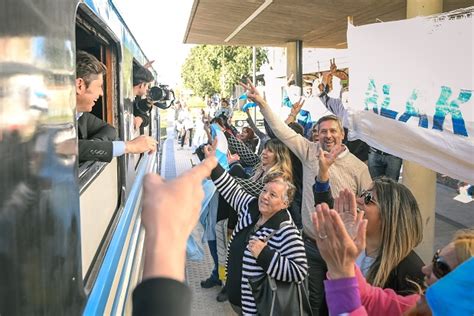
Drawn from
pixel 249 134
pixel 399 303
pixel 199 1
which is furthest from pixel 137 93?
pixel 399 303

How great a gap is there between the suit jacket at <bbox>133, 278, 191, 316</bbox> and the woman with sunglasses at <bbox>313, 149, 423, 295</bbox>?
5.24 ft

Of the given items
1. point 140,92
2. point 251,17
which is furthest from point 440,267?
point 251,17

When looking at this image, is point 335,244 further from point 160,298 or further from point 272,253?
point 272,253

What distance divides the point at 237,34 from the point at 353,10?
3.45 m

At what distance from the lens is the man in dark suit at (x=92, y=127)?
222 cm

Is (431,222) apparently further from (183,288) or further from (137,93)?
(183,288)

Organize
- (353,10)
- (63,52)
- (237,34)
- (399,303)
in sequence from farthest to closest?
(237,34), (353,10), (399,303), (63,52)

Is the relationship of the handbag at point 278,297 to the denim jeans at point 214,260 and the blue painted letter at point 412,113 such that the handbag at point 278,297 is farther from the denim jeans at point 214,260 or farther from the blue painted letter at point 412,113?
the denim jeans at point 214,260

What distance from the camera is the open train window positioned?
2.01 meters

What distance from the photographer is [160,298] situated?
29.5 inches

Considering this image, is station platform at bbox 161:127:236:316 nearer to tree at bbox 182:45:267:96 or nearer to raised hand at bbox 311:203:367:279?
raised hand at bbox 311:203:367:279

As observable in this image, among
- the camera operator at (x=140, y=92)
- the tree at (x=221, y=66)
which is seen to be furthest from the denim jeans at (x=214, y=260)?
the tree at (x=221, y=66)

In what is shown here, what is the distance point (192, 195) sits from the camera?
859mm

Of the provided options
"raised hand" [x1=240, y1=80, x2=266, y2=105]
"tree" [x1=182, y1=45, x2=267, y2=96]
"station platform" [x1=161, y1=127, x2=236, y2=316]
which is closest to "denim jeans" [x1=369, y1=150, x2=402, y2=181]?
"station platform" [x1=161, y1=127, x2=236, y2=316]
